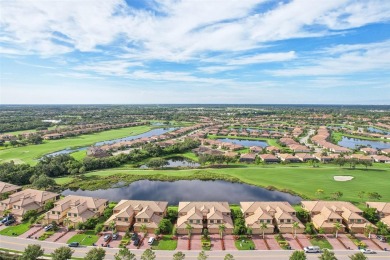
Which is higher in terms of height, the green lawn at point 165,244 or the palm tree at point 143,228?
the palm tree at point 143,228

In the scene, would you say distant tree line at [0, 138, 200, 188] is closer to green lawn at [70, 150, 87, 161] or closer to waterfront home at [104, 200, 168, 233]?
green lawn at [70, 150, 87, 161]

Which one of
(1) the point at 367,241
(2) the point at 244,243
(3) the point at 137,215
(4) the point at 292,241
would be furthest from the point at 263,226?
(3) the point at 137,215

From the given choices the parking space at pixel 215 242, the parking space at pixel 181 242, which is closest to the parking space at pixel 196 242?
the parking space at pixel 181 242

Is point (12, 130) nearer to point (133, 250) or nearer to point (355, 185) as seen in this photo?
point (133, 250)

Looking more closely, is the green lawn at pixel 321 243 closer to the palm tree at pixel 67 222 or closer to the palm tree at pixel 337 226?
the palm tree at pixel 337 226

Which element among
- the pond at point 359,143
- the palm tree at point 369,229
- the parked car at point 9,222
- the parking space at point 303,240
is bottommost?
the pond at point 359,143

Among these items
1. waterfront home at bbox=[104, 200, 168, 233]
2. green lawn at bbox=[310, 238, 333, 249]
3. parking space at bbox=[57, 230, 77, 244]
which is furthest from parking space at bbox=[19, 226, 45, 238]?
green lawn at bbox=[310, 238, 333, 249]

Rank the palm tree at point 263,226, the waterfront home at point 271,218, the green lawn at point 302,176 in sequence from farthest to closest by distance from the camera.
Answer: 1. the green lawn at point 302,176
2. the waterfront home at point 271,218
3. the palm tree at point 263,226
